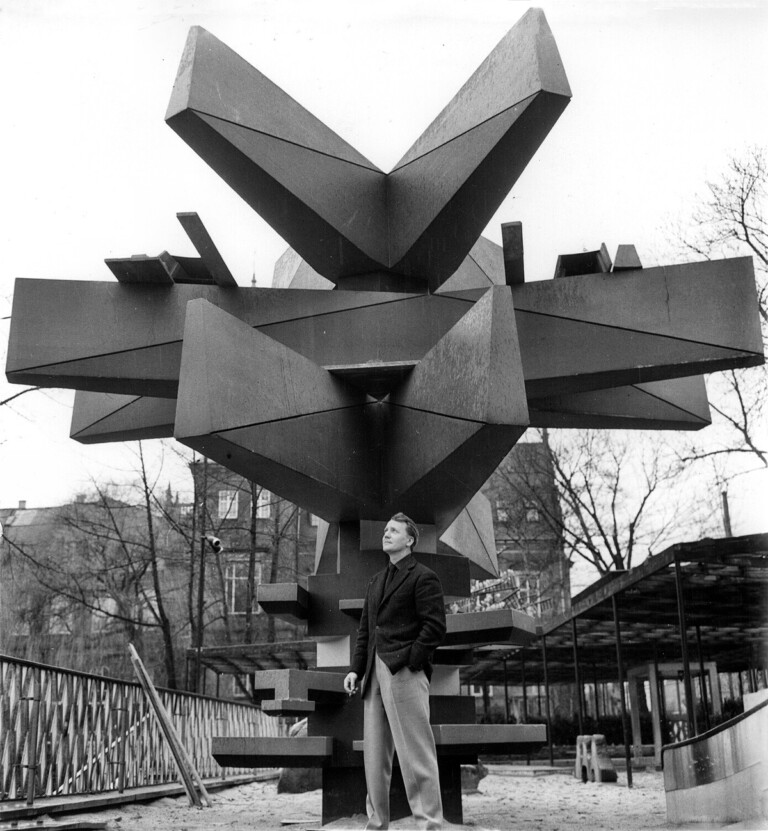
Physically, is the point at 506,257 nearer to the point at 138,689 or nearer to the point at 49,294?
the point at 49,294

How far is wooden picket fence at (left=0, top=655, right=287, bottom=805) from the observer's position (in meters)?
8.26

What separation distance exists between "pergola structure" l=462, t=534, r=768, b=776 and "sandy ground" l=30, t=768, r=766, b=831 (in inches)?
55.8

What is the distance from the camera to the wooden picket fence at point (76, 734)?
27.1 feet

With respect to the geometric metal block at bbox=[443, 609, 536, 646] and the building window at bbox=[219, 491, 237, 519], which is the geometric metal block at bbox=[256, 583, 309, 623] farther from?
the building window at bbox=[219, 491, 237, 519]

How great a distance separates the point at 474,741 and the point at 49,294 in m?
4.97

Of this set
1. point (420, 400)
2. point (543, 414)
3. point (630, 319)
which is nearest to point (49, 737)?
point (420, 400)

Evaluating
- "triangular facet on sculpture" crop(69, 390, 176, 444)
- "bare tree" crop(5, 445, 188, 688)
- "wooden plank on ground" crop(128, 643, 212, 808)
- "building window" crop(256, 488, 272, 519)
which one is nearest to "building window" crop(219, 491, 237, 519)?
"building window" crop(256, 488, 272, 519)

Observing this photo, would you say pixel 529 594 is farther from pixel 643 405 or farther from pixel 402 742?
pixel 402 742

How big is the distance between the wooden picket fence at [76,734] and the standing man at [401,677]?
13.7ft

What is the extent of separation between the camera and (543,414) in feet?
29.7

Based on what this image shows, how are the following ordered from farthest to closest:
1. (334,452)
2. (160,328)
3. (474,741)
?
(160,328) → (334,452) → (474,741)

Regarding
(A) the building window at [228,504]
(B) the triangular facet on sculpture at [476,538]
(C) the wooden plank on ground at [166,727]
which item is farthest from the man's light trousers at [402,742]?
(A) the building window at [228,504]

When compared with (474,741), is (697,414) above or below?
above

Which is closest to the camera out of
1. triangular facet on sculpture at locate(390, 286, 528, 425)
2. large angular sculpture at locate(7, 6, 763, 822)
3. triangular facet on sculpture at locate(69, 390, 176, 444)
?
triangular facet on sculpture at locate(390, 286, 528, 425)
